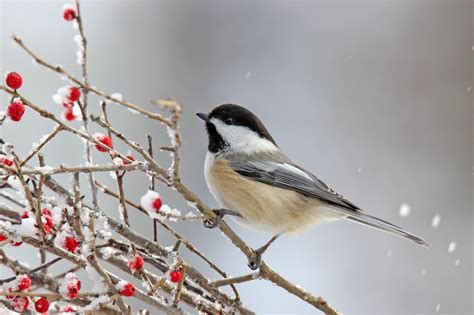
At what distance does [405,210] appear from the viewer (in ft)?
17.2

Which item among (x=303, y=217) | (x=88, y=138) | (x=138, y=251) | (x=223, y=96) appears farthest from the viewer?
(x=223, y=96)

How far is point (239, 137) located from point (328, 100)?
3.85 m

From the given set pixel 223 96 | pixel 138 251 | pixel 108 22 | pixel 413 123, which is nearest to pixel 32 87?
pixel 108 22

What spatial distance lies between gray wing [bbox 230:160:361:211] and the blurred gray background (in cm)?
224

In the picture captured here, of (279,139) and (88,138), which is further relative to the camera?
(279,139)

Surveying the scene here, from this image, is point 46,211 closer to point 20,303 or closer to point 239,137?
point 20,303

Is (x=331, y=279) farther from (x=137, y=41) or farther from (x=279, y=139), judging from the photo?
(x=137, y=41)

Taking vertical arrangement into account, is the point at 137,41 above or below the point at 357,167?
above

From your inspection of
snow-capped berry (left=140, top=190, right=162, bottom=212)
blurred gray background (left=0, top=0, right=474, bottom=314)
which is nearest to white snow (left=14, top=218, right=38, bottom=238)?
snow-capped berry (left=140, top=190, right=162, bottom=212)

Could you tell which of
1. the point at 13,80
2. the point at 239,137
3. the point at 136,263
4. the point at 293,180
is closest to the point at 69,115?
the point at 13,80

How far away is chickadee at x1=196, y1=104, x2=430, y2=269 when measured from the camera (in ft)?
6.93

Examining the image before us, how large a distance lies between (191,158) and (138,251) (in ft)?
12.9

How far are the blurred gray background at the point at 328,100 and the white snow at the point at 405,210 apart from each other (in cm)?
6

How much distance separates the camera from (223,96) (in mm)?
6020
